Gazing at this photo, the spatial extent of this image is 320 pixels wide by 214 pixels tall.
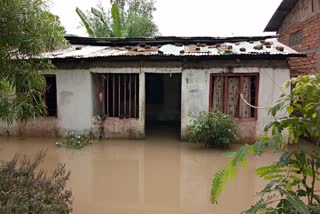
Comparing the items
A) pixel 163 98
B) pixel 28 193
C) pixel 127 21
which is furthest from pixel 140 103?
pixel 127 21

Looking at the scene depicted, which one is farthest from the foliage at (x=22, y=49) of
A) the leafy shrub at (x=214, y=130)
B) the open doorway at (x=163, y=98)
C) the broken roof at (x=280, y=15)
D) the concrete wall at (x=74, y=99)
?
the broken roof at (x=280, y=15)

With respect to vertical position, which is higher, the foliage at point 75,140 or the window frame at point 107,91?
the window frame at point 107,91

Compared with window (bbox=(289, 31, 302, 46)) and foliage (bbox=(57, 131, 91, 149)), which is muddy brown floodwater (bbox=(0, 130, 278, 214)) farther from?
window (bbox=(289, 31, 302, 46))

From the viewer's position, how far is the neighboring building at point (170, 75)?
903cm

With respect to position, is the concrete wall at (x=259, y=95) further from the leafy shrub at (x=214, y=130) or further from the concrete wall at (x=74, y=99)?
the concrete wall at (x=74, y=99)

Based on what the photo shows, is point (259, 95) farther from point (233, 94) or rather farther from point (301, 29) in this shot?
point (301, 29)

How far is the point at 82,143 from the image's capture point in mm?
9023

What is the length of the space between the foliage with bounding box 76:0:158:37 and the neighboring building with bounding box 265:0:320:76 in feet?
22.9

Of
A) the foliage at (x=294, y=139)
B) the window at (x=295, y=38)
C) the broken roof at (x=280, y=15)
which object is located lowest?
the foliage at (x=294, y=139)

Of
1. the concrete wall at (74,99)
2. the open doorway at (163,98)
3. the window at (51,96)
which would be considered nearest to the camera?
the concrete wall at (74,99)

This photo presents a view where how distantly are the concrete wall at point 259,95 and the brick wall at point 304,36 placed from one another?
1.25 meters

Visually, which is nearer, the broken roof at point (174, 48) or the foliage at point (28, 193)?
the foliage at point (28, 193)

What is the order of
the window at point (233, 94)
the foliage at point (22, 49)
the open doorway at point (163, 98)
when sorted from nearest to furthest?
the foliage at point (22, 49), the window at point (233, 94), the open doorway at point (163, 98)

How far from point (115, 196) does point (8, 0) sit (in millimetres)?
3339
